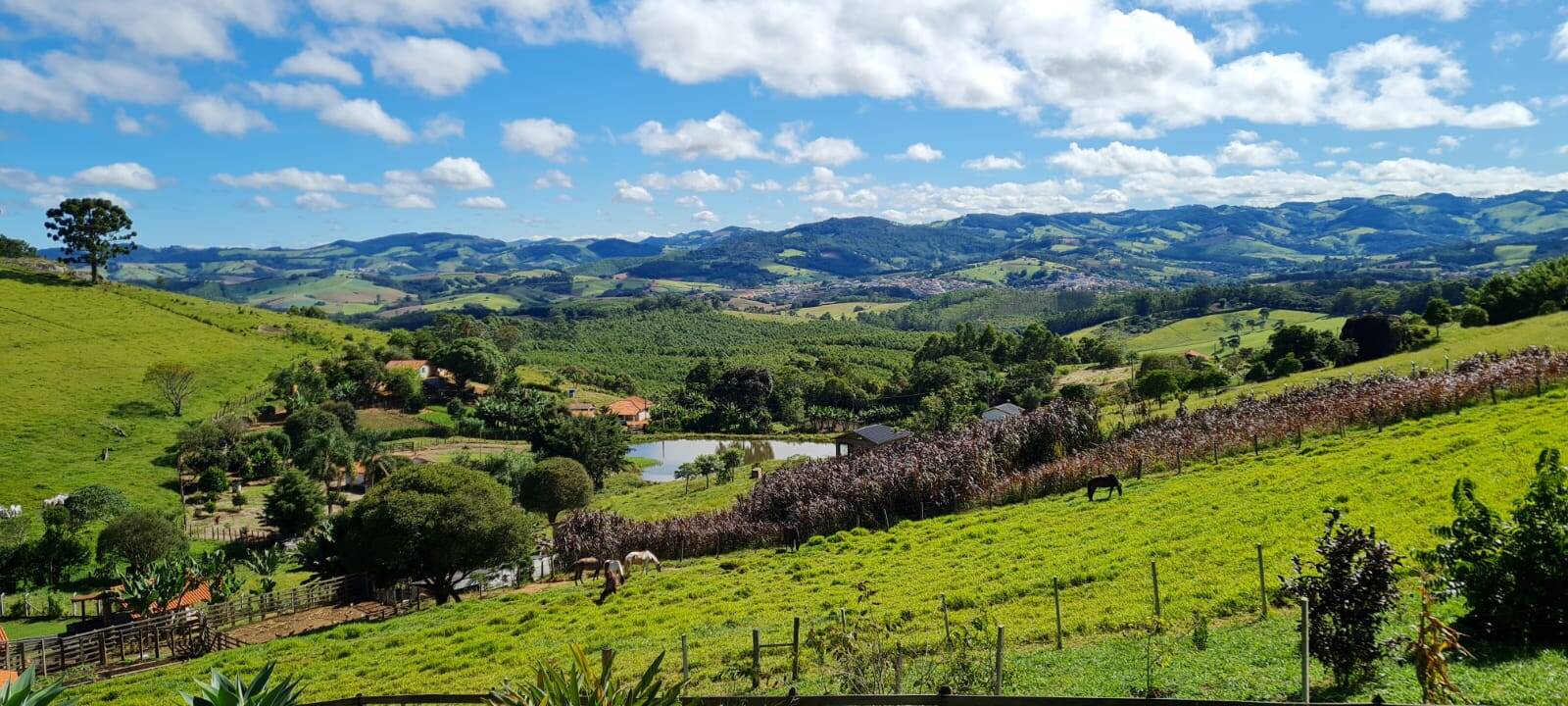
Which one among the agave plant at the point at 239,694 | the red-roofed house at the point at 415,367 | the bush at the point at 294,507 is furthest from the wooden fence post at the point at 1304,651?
the red-roofed house at the point at 415,367

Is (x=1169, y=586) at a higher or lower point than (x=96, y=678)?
higher

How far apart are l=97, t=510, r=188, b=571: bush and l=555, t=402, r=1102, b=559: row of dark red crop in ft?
63.3

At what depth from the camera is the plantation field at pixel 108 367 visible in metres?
52.0

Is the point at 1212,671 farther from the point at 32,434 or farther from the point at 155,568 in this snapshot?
the point at 32,434

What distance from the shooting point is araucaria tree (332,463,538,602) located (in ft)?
83.5

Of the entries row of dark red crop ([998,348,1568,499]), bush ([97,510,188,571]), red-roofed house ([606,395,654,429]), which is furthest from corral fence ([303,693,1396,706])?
red-roofed house ([606,395,654,429])

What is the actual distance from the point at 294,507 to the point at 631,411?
48581mm

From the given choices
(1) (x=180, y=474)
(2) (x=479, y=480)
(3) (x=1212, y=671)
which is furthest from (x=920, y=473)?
(1) (x=180, y=474)

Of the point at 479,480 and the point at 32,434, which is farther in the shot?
the point at 32,434

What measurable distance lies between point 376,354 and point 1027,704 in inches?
3742

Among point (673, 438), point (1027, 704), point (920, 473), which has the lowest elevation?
point (673, 438)

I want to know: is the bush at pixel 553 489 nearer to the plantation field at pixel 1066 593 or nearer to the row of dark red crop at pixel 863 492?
the row of dark red crop at pixel 863 492

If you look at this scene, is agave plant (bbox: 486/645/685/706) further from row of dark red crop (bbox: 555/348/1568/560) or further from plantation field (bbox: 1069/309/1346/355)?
plantation field (bbox: 1069/309/1346/355)

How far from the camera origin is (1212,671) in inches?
370
